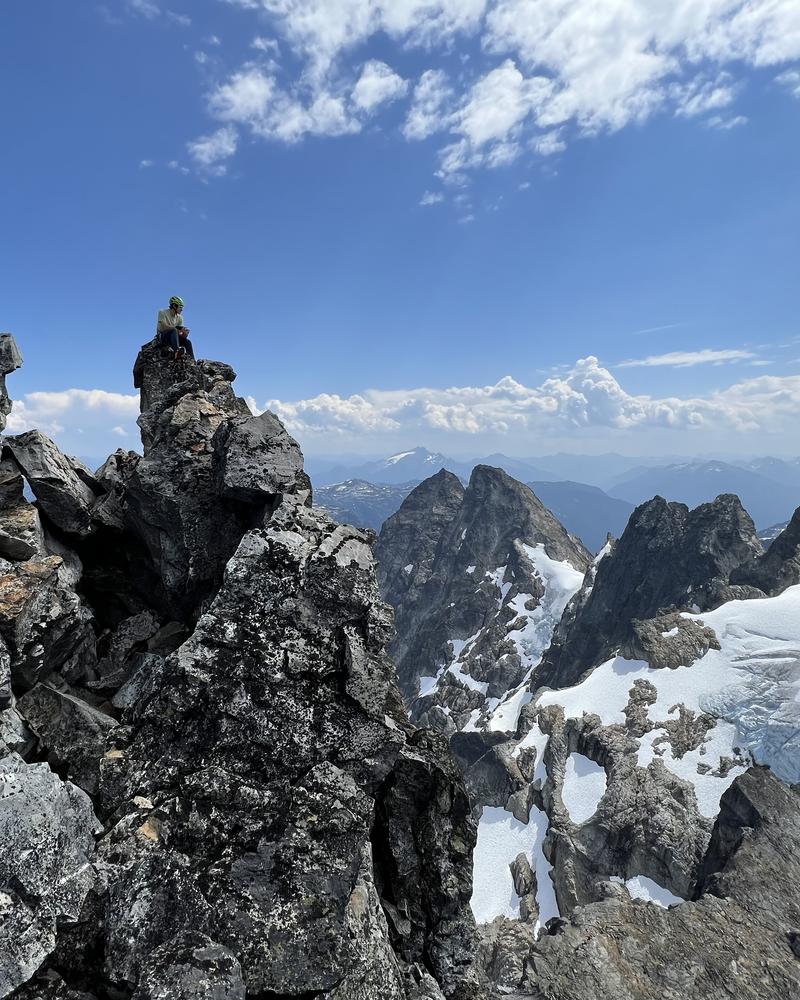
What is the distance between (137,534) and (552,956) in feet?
114

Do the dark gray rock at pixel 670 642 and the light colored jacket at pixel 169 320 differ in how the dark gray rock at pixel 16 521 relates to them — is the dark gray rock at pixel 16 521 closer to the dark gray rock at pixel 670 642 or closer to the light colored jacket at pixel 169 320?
the light colored jacket at pixel 169 320

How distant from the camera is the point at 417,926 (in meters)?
13.4

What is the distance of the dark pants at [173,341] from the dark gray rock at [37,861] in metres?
16.3

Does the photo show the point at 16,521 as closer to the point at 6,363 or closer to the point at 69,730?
the point at 6,363

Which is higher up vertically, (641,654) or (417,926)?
(417,926)

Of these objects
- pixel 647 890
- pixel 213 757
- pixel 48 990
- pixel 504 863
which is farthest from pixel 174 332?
pixel 504 863

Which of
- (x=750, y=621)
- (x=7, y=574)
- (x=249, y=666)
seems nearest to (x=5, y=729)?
(x=7, y=574)

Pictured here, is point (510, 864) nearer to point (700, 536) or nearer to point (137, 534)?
point (137, 534)

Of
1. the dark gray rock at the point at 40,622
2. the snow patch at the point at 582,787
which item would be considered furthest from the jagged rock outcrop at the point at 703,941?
the dark gray rock at the point at 40,622

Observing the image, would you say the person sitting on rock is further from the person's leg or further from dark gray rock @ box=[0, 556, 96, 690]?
dark gray rock @ box=[0, 556, 96, 690]

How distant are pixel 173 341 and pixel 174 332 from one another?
0.38 meters

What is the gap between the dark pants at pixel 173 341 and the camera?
21.8 metres

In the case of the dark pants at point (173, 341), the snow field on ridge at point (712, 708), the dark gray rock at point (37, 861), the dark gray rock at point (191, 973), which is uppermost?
the dark pants at point (173, 341)

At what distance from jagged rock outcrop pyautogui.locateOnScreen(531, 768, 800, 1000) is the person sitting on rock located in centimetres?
3851
